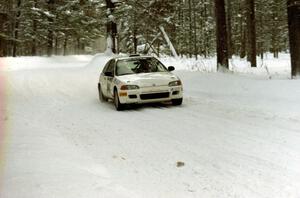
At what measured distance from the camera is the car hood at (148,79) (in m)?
12.1

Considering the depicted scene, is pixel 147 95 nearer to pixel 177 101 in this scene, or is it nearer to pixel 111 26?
pixel 177 101

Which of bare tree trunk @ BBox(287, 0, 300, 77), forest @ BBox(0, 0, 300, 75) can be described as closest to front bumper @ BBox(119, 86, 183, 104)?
forest @ BBox(0, 0, 300, 75)

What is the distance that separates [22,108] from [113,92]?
270 cm

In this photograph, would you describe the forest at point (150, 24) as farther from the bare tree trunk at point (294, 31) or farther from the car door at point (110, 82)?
the car door at point (110, 82)

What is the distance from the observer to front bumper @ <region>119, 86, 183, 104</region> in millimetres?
11969

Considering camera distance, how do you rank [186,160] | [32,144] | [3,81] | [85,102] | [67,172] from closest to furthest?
1. [67,172]
2. [186,160]
3. [32,144]
4. [85,102]
5. [3,81]

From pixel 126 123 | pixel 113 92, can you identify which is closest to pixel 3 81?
pixel 113 92

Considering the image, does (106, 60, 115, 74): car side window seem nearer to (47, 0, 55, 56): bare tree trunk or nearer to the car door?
the car door

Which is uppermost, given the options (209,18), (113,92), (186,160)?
(209,18)

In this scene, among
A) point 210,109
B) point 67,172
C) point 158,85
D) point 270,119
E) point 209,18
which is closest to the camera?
point 67,172

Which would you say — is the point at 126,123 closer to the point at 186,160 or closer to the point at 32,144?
the point at 32,144

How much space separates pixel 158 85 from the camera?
12.1m

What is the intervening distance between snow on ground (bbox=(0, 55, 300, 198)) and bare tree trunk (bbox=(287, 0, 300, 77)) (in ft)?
5.35

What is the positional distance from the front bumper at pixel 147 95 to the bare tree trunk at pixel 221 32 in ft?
23.0
